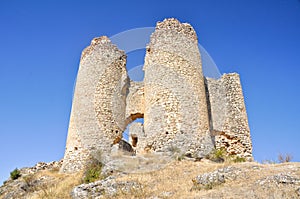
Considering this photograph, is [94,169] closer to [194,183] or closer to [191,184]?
[191,184]

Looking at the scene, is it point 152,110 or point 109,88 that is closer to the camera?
point 152,110

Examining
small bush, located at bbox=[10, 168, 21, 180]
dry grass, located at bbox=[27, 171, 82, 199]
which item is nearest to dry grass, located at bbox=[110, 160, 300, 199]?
dry grass, located at bbox=[27, 171, 82, 199]

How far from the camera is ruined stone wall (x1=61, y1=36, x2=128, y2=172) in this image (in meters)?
13.5

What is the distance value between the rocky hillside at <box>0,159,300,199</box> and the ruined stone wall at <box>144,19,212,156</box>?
133 centimetres

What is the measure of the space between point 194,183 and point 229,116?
27.8 feet

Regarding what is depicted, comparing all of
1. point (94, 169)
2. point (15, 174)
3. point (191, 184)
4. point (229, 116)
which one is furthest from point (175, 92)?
point (15, 174)

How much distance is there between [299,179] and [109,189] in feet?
17.1

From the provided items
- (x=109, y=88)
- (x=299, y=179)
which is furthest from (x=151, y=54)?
(x=299, y=179)

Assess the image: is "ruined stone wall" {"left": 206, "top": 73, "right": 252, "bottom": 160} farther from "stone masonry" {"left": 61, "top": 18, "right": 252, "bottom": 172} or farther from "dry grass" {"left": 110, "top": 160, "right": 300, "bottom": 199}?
"dry grass" {"left": 110, "top": 160, "right": 300, "bottom": 199}

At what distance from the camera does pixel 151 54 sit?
1487 centimetres

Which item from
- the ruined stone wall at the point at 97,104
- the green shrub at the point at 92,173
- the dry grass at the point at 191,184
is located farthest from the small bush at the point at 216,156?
the green shrub at the point at 92,173

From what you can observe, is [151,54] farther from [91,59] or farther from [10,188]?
[10,188]

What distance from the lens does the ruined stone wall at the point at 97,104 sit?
13.5 meters

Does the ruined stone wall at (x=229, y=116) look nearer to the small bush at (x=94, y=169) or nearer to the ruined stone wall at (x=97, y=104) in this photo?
the ruined stone wall at (x=97, y=104)
